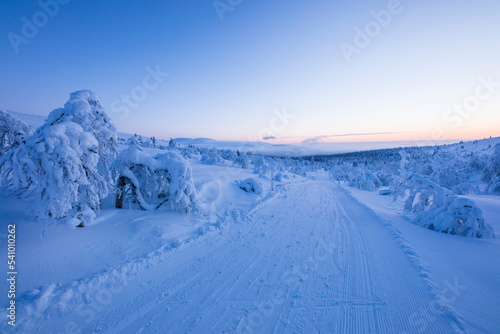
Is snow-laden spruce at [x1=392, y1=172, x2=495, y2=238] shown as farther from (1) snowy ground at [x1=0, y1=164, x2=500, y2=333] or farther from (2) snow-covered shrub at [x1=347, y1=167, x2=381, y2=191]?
(2) snow-covered shrub at [x1=347, y1=167, x2=381, y2=191]

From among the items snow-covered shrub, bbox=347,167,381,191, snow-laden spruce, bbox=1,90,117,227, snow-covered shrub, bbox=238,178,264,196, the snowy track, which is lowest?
snow-covered shrub, bbox=347,167,381,191

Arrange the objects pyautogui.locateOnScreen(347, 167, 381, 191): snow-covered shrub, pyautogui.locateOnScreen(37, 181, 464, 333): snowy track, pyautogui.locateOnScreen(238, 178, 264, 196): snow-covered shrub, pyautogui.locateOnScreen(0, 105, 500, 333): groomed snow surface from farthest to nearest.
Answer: pyautogui.locateOnScreen(347, 167, 381, 191): snow-covered shrub < pyautogui.locateOnScreen(238, 178, 264, 196): snow-covered shrub < pyautogui.locateOnScreen(0, 105, 500, 333): groomed snow surface < pyautogui.locateOnScreen(37, 181, 464, 333): snowy track

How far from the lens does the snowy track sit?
331 cm

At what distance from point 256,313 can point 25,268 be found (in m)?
5.31

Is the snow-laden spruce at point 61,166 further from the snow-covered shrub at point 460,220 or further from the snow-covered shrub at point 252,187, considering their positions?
the snow-covered shrub at point 460,220

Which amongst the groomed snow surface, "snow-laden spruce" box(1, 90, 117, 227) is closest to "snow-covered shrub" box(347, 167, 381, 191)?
the groomed snow surface

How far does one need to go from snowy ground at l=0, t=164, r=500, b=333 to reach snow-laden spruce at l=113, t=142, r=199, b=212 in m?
1.01

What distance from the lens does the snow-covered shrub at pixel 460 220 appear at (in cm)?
711

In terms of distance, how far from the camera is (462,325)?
3.26 m

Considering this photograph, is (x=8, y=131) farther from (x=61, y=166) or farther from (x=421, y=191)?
(x=421, y=191)

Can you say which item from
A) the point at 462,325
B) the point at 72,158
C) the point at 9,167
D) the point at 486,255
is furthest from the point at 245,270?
the point at 486,255

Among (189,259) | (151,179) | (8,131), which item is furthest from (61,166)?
(8,131)

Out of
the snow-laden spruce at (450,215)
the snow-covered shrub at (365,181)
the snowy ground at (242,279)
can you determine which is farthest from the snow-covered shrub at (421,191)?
the snow-covered shrub at (365,181)

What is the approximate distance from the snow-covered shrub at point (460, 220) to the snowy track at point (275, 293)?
3346 millimetres
